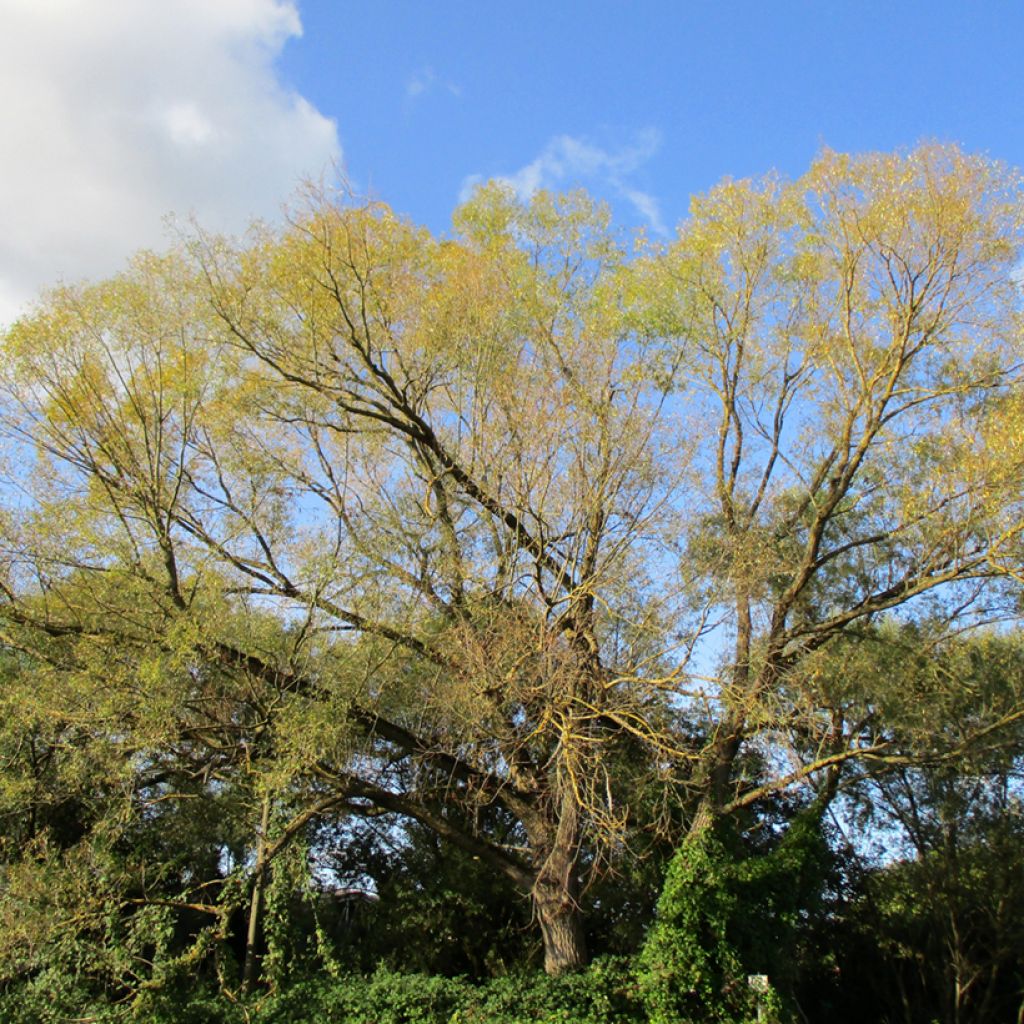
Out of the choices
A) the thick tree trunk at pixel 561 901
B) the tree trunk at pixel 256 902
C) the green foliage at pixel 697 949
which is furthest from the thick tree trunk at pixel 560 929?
the tree trunk at pixel 256 902

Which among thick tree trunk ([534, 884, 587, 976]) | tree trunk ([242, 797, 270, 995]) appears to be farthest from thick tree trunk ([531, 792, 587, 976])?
tree trunk ([242, 797, 270, 995])

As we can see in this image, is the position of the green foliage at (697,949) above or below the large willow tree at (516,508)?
below

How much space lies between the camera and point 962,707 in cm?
1304

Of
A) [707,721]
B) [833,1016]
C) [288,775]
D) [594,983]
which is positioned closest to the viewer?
[288,775]

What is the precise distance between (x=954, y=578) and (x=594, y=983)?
703cm

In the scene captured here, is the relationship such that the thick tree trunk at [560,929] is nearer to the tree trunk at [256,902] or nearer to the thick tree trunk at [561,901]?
the thick tree trunk at [561,901]

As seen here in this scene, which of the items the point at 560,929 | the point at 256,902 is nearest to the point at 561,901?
the point at 560,929

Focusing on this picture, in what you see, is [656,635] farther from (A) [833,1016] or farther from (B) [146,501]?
(A) [833,1016]

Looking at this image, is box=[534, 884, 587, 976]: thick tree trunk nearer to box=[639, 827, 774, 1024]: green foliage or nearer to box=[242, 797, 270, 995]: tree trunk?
box=[639, 827, 774, 1024]: green foliage

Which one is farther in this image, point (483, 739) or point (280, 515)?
point (280, 515)

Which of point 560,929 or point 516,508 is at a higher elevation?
point 516,508

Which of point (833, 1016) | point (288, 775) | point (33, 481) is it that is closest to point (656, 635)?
point (288, 775)

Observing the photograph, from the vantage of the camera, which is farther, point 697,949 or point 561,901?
point 561,901

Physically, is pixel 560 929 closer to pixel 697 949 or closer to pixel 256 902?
pixel 697 949
